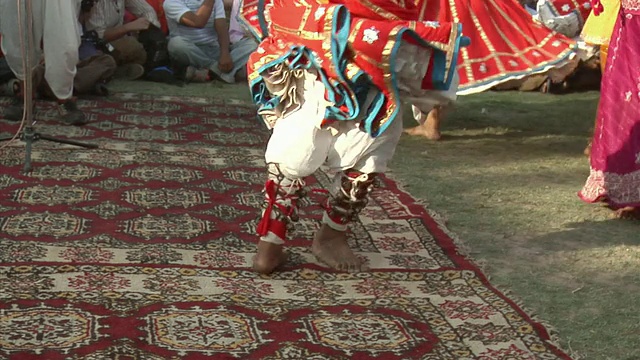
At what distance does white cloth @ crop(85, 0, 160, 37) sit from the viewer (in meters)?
8.09

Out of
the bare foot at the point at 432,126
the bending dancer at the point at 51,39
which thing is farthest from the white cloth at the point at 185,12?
the bare foot at the point at 432,126

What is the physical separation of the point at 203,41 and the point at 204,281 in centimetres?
588

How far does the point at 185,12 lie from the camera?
29.0 ft

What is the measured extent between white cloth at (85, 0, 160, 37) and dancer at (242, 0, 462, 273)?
4843mm

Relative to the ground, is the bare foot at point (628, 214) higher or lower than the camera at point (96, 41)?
higher

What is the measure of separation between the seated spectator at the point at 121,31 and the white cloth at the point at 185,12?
335 mm

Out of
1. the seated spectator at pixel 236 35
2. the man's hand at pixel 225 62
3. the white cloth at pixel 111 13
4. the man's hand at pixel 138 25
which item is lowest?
the man's hand at pixel 225 62

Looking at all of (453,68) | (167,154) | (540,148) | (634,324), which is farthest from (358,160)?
(540,148)

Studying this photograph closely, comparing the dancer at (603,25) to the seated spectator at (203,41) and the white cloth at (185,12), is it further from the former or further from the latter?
the white cloth at (185,12)

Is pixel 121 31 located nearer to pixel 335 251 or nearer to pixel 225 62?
pixel 225 62

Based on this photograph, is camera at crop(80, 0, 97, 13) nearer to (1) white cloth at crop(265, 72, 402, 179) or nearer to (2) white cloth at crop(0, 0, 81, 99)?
(2) white cloth at crop(0, 0, 81, 99)

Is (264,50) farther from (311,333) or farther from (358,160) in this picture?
(311,333)

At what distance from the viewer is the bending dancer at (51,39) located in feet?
19.4

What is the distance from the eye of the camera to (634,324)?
3271mm
